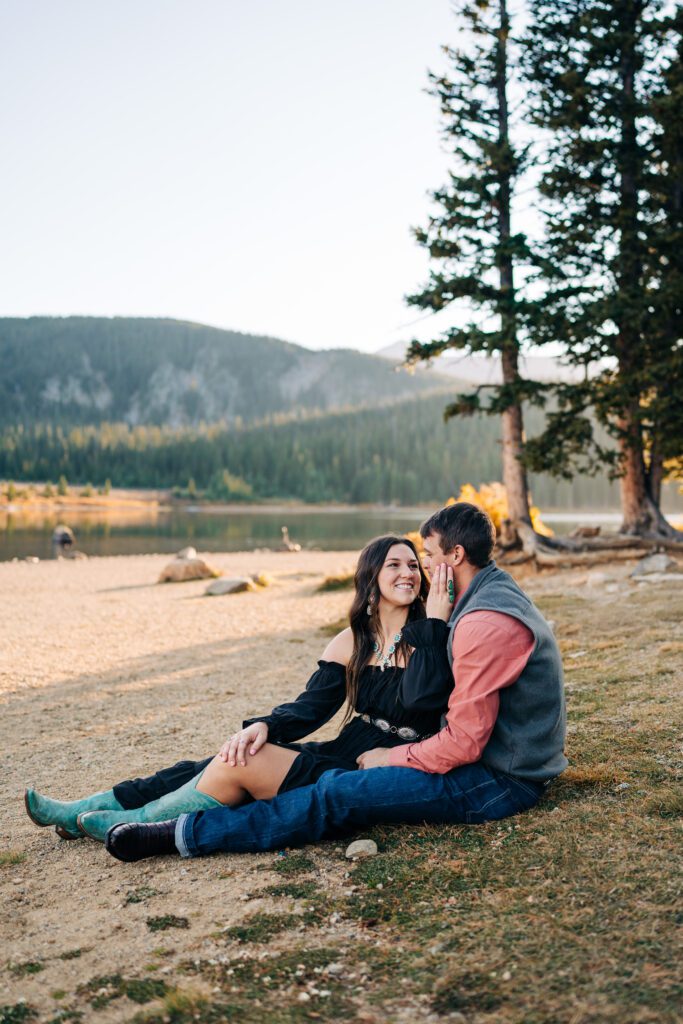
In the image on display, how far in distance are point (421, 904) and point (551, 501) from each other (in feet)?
443

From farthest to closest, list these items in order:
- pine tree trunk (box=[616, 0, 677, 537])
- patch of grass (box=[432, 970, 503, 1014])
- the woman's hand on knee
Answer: pine tree trunk (box=[616, 0, 677, 537]) → the woman's hand on knee → patch of grass (box=[432, 970, 503, 1014])

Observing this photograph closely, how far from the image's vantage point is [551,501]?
13462 cm

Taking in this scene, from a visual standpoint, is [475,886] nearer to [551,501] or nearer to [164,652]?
[164,652]

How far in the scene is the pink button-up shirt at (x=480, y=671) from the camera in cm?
401

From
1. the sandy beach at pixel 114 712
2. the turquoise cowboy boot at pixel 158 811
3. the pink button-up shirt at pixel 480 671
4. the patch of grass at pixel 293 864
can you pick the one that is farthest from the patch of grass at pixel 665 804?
the turquoise cowboy boot at pixel 158 811

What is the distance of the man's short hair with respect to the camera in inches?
170

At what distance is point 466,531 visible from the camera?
4312mm

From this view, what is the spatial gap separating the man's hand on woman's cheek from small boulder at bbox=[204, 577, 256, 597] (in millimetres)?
15326

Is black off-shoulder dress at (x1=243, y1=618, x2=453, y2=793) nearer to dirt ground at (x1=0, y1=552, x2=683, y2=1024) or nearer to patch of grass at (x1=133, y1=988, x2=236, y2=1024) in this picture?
dirt ground at (x1=0, y1=552, x2=683, y2=1024)

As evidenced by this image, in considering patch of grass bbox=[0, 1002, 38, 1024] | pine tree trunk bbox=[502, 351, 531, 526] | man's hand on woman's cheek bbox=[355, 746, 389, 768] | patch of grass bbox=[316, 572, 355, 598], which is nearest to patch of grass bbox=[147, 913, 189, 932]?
patch of grass bbox=[0, 1002, 38, 1024]

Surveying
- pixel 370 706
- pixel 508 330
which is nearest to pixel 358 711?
pixel 370 706

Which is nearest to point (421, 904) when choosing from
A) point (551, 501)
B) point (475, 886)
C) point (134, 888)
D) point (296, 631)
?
point (475, 886)

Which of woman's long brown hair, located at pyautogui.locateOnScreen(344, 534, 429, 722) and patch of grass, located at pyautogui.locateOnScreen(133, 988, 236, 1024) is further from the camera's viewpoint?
woman's long brown hair, located at pyautogui.locateOnScreen(344, 534, 429, 722)

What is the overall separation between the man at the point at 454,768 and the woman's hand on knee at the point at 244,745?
0.28 m
